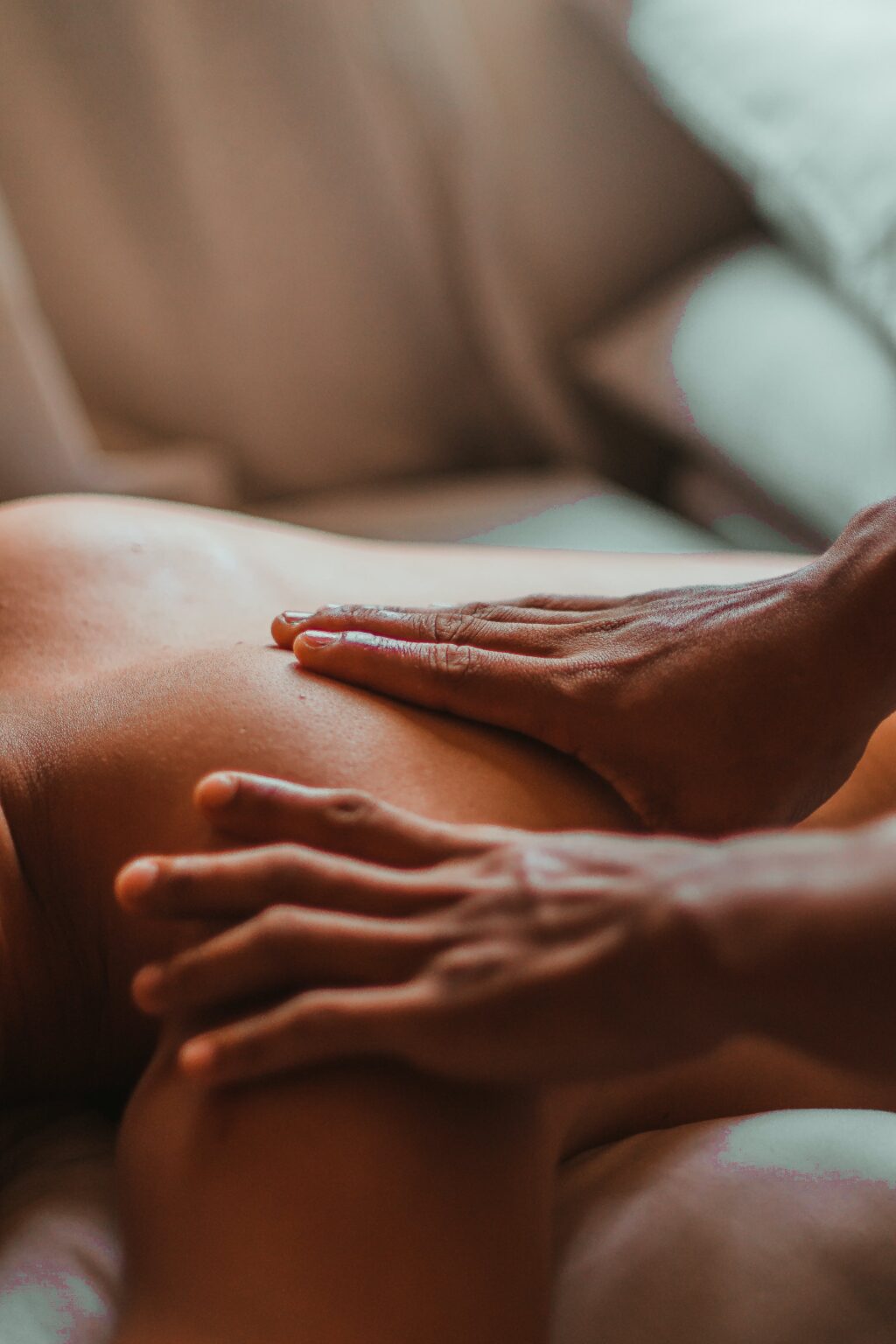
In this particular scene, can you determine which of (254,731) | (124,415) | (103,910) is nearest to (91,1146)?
(103,910)

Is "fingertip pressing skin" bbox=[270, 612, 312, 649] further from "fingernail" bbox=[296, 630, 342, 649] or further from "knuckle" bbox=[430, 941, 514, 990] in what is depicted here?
"knuckle" bbox=[430, 941, 514, 990]

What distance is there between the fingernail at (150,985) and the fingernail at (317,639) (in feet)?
0.65

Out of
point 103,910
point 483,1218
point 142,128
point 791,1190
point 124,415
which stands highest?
point 142,128

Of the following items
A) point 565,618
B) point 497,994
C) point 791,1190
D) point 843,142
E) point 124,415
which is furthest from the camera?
point 124,415

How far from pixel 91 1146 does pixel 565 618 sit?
1.35 ft

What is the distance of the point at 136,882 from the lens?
517 mm

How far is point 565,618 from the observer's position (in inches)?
27.3

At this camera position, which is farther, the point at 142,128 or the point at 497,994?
the point at 142,128

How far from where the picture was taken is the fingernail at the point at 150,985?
0.52m

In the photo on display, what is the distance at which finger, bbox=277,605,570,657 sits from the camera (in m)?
0.67

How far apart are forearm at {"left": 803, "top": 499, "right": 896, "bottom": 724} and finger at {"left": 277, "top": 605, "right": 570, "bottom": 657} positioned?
0.49 feet

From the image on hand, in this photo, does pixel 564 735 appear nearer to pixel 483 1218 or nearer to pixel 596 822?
pixel 596 822

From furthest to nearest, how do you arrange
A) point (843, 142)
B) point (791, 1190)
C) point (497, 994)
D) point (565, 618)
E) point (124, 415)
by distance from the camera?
1. point (124, 415)
2. point (843, 142)
3. point (565, 618)
4. point (791, 1190)
5. point (497, 994)

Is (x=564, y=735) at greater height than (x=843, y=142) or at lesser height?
lesser
